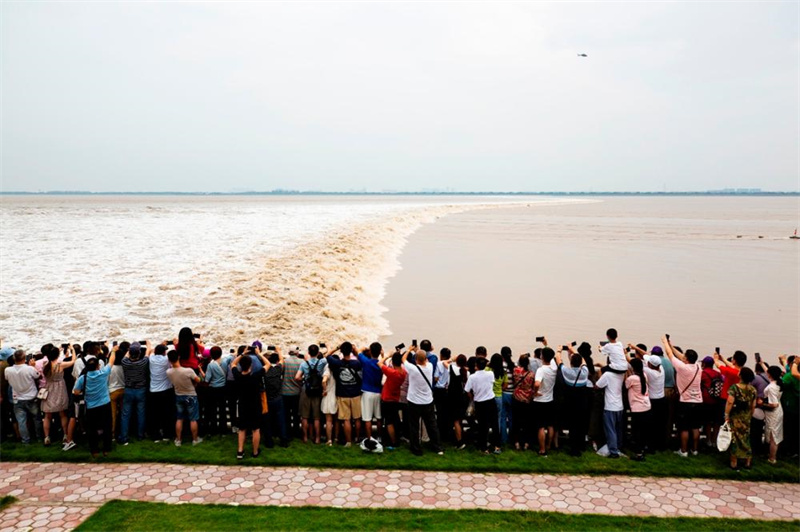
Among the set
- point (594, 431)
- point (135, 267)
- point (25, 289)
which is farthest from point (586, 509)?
point (135, 267)

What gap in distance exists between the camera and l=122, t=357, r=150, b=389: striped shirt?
8547 mm

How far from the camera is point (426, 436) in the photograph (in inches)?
349

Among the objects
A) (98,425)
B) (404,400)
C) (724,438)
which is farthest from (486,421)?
(98,425)

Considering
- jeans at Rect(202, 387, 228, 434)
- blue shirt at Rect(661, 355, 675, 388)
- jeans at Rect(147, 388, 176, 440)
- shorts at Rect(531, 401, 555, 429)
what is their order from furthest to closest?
jeans at Rect(202, 387, 228, 434) → jeans at Rect(147, 388, 176, 440) → blue shirt at Rect(661, 355, 675, 388) → shorts at Rect(531, 401, 555, 429)

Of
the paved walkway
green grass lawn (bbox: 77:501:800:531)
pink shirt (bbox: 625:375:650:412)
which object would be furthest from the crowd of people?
green grass lawn (bbox: 77:501:800:531)

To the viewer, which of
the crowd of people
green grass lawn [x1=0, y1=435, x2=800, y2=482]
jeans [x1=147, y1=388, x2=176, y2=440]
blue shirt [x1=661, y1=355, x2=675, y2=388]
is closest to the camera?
green grass lawn [x1=0, y1=435, x2=800, y2=482]

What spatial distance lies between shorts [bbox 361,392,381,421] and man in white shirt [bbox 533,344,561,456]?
102 inches

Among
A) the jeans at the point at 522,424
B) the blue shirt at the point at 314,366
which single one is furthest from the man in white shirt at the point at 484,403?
the blue shirt at the point at 314,366

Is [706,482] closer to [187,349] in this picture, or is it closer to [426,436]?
[426,436]

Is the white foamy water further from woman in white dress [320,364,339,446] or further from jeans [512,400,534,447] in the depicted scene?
jeans [512,400,534,447]

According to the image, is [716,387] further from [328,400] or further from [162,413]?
[162,413]

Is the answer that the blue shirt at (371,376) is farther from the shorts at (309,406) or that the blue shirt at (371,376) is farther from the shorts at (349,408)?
the shorts at (309,406)

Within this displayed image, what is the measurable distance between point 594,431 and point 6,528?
8404 millimetres

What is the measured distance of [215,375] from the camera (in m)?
8.69
